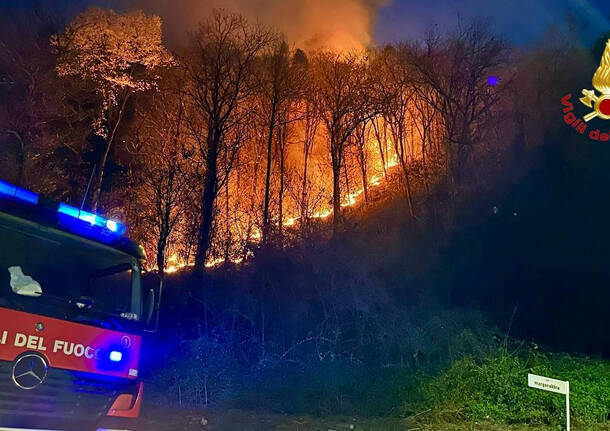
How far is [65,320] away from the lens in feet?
12.8

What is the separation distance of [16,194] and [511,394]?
7.99 metres

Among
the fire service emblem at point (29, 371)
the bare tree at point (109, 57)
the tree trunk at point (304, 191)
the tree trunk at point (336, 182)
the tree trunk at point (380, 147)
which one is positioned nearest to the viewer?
the fire service emblem at point (29, 371)

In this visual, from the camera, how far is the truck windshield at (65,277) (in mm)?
3797

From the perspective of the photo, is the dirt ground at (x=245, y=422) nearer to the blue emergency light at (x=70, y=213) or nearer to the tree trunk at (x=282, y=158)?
the blue emergency light at (x=70, y=213)

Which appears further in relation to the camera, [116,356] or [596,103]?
[596,103]

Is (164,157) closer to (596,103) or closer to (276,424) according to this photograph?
(276,424)

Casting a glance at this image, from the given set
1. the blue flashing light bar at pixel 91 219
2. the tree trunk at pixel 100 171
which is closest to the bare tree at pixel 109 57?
the tree trunk at pixel 100 171

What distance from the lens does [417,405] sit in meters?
8.45

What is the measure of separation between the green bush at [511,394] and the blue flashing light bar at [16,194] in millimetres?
7130

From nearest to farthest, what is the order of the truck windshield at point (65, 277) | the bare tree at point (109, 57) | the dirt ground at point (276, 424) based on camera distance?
the truck windshield at point (65, 277)
the dirt ground at point (276, 424)
the bare tree at point (109, 57)

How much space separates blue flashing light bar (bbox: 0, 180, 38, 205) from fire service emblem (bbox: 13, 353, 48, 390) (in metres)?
1.39

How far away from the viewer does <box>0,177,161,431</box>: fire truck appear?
3.61 meters

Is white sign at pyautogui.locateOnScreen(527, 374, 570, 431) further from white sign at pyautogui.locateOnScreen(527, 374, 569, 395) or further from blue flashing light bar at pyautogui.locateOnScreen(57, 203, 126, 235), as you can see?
blue flashing light bar at pyautogui.locateOnScreen(57, 203, 126, 235)

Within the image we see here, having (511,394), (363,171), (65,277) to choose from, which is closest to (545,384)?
(511,394)
